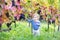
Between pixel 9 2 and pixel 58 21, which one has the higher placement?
pixel 9 2

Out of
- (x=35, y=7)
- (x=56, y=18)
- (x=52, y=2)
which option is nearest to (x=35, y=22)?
(x=35, y=7)

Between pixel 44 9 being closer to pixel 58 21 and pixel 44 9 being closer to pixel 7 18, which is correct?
pixel 58 21

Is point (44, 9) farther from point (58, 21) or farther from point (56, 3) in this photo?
point (58, 21)

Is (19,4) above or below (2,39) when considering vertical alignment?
above

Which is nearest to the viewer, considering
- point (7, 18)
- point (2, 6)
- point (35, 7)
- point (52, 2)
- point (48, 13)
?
point (2, 6)

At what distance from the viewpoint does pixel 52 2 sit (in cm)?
845

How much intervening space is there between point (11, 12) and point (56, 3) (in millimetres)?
Result: 5087

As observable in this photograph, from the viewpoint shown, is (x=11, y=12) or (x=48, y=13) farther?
(x=48, y=13)

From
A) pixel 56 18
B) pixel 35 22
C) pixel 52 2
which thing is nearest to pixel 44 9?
pixel 52 2

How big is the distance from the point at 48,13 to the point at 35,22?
4.62 ft

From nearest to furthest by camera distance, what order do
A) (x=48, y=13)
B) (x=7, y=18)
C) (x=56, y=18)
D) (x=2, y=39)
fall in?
1. (x=7, y=18)
2. (x=2, y=39)
3. (x=48, y=13)
4. (x=56, y=18)

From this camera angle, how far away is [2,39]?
249 inches

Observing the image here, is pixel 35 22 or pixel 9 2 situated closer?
pixel 9 2

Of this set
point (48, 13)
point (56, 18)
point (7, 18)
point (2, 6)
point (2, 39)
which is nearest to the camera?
point (2, 6)
